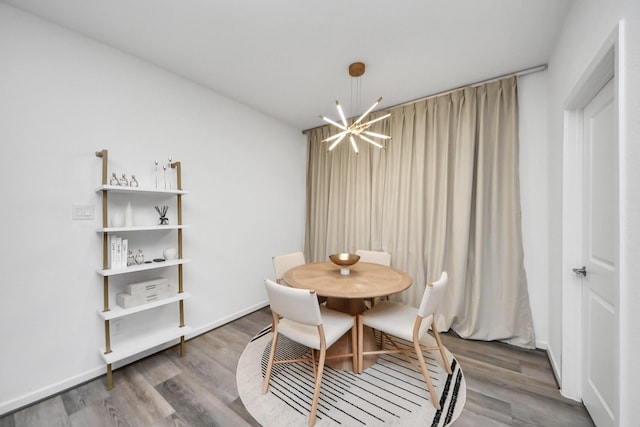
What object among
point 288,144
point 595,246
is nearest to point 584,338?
point 595,246

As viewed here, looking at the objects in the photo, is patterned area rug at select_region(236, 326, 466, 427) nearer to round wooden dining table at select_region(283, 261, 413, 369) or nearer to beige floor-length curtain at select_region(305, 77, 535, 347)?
round wooden dining table at select_region(283, 261, 413, 369)

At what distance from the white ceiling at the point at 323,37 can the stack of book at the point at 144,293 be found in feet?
6.67

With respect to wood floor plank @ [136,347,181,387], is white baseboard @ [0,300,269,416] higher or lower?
higher

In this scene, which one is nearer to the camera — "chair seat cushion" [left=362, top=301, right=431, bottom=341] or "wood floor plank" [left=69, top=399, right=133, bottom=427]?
"wood floor plank" [left=69, top=399, right=133, bottom=427]

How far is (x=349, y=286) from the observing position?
1.84 metres

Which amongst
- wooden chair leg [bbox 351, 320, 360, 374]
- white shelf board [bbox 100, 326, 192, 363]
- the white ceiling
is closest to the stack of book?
white shelf board [bbox 100, 326, 192, 363]

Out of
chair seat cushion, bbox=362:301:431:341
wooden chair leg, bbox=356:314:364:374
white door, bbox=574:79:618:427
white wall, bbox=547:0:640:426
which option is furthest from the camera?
wooden chair leg, bbox=356:314:364:374

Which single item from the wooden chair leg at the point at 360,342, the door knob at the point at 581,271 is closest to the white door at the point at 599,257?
the door knob at the point at 581,271

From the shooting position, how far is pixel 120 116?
2023 mm

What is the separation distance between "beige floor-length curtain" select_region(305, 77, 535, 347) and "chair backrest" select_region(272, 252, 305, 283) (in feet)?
2.96

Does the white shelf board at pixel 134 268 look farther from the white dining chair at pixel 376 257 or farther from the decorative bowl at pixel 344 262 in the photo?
the white dining chair at pixel 376 257

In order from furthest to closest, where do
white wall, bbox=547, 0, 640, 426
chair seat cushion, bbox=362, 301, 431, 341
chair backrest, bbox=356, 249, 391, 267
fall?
chair backrest, bbox=356, 249, 391, 267, chair seat cushion, bbox=362, 301, 431, 341, white wall, bbox=547, 0, 640, 426

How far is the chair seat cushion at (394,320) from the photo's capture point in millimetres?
1705

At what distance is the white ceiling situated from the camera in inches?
63.2
